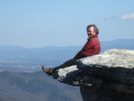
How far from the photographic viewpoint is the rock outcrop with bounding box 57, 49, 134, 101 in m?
11.2

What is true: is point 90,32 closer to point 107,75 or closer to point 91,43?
point 91,43

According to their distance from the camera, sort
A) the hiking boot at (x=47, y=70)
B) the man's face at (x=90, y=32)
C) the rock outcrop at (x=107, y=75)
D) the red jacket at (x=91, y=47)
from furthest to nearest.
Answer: the hiking boot at (x=47, y=70)
the man's face at (x=90, y=32)
the red jacket at (x=91, y=47)
the rock outcrop at (x=107, y=75)

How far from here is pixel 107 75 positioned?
1185cm

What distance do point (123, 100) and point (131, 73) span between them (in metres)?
2.71

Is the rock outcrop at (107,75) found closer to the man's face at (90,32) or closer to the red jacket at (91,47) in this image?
the red jacket at (91,47)

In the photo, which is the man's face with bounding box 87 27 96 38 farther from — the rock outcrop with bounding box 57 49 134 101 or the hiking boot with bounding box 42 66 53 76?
the hiking boot with bounding box 42 66 53 76

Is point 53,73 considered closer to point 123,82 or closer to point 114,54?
point 114,54

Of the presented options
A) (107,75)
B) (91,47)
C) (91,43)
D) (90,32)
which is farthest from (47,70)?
(107,75)

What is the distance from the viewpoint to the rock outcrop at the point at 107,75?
36.9 feet

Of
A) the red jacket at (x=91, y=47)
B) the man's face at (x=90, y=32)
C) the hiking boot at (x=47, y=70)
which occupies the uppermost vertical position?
the man's face at (x=90, y=32)

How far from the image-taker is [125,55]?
13.1 metres

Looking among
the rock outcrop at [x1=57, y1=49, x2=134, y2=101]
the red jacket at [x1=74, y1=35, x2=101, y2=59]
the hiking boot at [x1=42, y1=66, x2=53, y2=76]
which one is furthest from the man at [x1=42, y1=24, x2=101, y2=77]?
the hiking boot at [x1=42, y1=66, x2=53, y2=76]

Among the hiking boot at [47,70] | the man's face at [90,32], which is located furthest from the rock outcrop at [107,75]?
the man's face at [90,32]

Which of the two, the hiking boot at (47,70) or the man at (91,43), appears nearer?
the man at (91,43)
